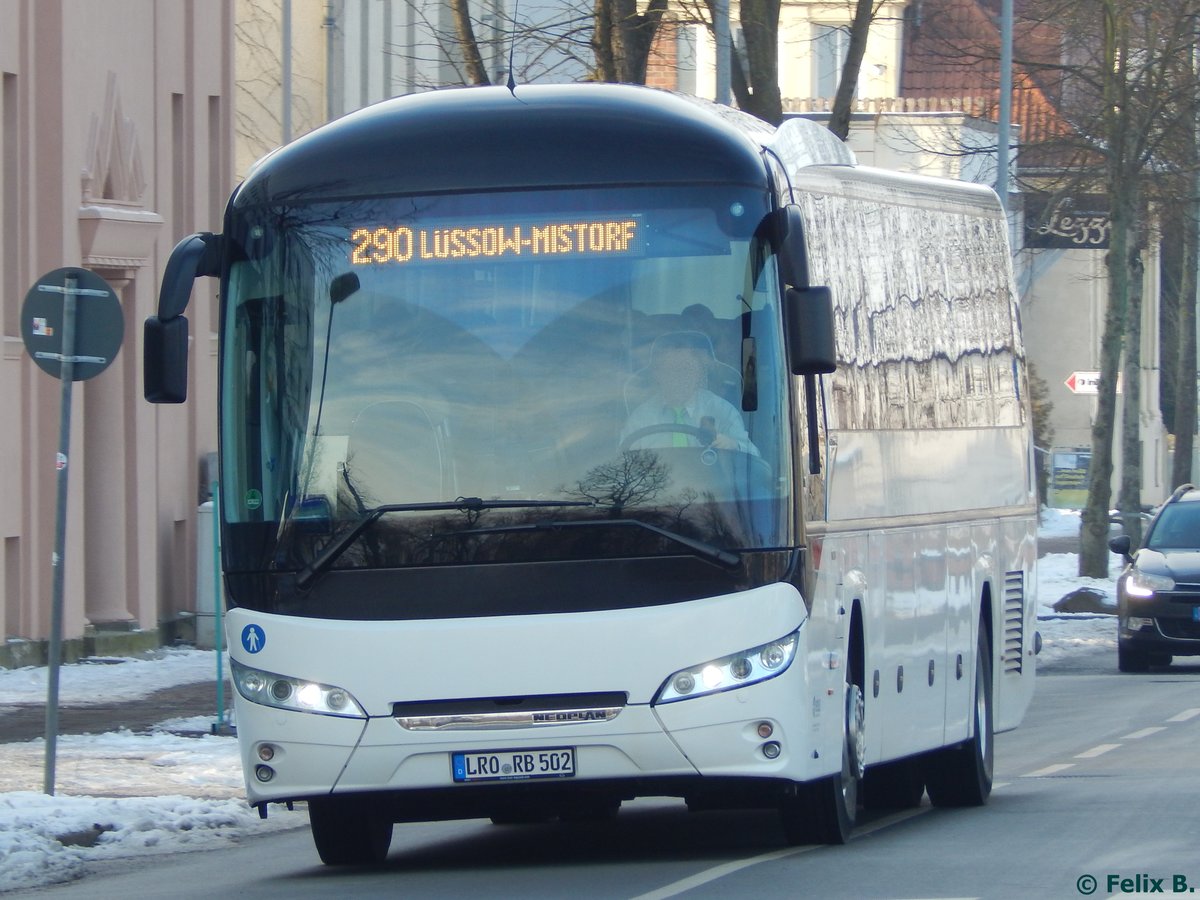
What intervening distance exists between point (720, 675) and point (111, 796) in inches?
215

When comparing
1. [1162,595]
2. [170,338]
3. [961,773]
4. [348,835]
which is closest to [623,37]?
[1162,595]

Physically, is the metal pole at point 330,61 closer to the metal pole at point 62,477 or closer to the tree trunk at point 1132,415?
the tree trunk at point 1132,415

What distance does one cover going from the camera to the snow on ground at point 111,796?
11.9 m

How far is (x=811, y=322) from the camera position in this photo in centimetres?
980

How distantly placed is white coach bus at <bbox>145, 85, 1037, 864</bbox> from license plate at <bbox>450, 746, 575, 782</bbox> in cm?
1

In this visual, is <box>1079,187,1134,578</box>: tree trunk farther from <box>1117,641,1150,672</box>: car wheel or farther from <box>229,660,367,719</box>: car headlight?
<box>229,660,367,719</box>: car headlight

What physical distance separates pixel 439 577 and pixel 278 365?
3.58ft

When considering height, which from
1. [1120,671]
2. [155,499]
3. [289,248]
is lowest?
[1120,671]

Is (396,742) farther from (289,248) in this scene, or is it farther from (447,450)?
(289,248)

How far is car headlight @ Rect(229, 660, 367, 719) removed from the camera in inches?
384

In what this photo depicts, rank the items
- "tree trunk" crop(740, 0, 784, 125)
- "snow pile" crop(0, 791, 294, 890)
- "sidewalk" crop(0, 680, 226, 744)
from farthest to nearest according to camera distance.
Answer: "tree trunk" crop(740, 0, 784, 125)
"sidewalk" crop(0, 680, 226, 744)
"snow pile" crop(0, 791, 294, 890)

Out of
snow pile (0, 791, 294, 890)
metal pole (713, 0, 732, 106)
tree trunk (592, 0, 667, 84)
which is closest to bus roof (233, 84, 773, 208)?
snow pile (0, 791, 294, 890)

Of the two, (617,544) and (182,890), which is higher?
(617,544)

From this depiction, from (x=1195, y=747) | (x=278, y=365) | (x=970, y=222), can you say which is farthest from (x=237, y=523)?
(x=1195, y=747)
